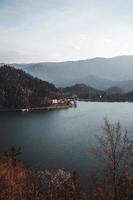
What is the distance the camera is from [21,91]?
118000 mm

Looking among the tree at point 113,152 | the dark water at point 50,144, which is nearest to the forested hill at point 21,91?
the dark water at point 50,144

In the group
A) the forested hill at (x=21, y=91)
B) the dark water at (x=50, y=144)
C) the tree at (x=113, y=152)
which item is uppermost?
the forested hill at (x=21, y=91)

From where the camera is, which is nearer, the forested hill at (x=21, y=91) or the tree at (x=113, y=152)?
the tree at (x=113, y=152)

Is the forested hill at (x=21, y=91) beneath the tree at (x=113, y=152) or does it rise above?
above

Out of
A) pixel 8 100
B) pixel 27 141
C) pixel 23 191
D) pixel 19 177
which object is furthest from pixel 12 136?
pixel 8 100

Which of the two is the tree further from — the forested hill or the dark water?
the forested hill

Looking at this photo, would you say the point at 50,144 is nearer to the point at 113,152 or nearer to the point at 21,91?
the point at 113,152

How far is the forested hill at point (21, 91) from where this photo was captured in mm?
110062

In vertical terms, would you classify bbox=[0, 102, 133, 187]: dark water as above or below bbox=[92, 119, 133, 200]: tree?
below

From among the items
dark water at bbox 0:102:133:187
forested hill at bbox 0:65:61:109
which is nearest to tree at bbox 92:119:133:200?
dark water at bbox 0:102:133:187

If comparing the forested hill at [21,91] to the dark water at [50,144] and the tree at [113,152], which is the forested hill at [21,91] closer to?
the dark water at [50,144]

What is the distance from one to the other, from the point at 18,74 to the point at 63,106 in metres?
33.2

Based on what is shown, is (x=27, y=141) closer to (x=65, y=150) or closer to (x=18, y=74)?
(x=65, y=150)

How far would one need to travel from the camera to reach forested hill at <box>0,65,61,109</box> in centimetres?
11006
